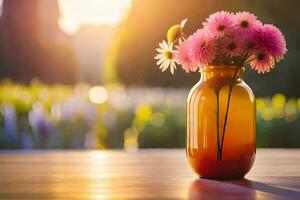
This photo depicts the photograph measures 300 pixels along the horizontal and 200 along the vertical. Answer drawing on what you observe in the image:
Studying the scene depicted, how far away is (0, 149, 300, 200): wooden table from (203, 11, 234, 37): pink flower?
29 centimetres

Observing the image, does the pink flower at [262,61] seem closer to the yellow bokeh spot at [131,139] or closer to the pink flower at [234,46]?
the pink flower at [234,46]

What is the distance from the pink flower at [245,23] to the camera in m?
1.32

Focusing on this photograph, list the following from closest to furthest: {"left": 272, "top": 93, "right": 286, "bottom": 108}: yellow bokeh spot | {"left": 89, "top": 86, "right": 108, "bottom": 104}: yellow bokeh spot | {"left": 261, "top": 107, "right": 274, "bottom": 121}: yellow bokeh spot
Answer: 1. {"left": 261, "top": 107, "right": 274, "bottom": 121}: yellow bokeh spot
2. {"left": 89, "top": 86, "right": 108, "bottom": 104}: yellow bokeh spot
3. {"left": 272, "top": 93, "right": 286, "bottom": 108}: yellow bokeh spot

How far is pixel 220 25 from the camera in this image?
51.6 inches

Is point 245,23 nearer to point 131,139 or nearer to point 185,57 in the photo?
point 185,57

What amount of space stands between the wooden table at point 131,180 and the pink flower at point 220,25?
0.29m

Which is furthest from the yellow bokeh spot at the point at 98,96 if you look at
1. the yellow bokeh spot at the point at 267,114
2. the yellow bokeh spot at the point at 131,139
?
the yellow bokeh spot at the point at 267,114

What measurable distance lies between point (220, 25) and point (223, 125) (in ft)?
0.65

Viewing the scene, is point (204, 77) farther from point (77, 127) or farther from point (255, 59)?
point (77, 127)

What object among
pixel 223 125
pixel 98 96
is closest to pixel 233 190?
pixel 223 125

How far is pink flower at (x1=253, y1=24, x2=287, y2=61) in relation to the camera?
132 cm

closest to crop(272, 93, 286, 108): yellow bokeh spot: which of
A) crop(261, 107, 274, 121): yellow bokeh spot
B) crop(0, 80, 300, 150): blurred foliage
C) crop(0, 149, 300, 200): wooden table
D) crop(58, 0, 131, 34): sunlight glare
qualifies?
crop(261, 107, 274, 121): yellow bokeh spot

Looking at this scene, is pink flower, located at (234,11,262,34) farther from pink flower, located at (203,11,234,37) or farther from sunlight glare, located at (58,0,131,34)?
sunlight glare, located at (58,0,131,34)

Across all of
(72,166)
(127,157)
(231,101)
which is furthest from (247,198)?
(127,157)
